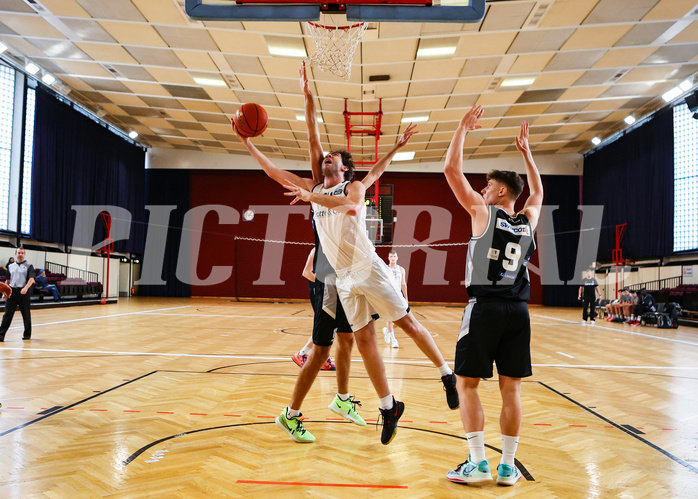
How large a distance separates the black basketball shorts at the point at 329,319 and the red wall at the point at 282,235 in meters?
18.1

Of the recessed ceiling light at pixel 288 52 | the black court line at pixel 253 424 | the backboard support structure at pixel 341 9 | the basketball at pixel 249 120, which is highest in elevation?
the recessed ceiling light at pixel 288 52

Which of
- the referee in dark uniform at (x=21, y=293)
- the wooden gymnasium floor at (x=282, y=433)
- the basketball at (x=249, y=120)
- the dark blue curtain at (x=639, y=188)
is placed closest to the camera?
the wooden gymnasium floor at (x=282, y=433)

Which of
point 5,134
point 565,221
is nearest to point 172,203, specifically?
point 5,134

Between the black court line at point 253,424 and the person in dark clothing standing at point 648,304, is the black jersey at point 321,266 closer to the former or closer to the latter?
the black court line at point 253,424

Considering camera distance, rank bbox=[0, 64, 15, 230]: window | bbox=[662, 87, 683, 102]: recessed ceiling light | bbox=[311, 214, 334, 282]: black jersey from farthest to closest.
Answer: bbox=[662, 87, 683, 102]: recessed ceiling light
bbox=[0, 64, 15, 230]: window
bbox=[311, 214, 334, 282]: black jersey

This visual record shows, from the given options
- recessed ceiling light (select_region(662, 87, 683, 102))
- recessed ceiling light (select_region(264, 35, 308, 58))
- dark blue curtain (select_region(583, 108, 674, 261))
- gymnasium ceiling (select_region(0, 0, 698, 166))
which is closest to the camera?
gymnasium ceiling (select_region(0, 0, 698, 166))

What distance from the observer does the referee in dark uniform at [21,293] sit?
294 inches

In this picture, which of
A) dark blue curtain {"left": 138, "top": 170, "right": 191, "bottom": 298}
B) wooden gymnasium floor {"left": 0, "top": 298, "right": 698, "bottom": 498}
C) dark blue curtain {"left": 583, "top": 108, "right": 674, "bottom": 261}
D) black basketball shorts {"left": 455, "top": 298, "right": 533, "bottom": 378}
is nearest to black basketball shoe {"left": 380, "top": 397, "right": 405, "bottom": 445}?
wooden gymnasium floor {"left": 0, "top": 298, "right": 698, "bottom": 498}

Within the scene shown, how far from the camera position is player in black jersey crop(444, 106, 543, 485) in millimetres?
2523

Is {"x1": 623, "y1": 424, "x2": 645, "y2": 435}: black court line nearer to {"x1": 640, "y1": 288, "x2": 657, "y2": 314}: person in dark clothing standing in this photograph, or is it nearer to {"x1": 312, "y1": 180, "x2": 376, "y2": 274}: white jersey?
{"x1": 312, "y1": 180, "x2": 376, "y2": 274}: white jersey

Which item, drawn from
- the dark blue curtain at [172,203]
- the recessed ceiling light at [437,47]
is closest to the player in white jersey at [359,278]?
the recessed ceiling light at [437,47]

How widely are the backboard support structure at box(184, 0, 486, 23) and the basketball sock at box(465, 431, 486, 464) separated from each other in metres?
3.72

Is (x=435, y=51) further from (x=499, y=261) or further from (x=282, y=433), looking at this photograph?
(x=282, y=433)

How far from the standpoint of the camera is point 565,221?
21.9 m
